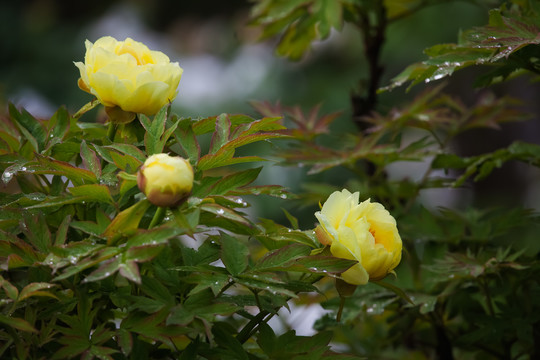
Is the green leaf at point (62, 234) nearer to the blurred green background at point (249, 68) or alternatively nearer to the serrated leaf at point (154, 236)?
the serrated leaf at point (154, 236)

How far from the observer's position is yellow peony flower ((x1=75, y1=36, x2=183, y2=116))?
0.52 meters

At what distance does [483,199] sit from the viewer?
8.91ft

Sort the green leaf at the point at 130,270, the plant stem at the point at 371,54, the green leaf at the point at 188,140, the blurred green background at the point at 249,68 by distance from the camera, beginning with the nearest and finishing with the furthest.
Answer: the green leaf at the point at 130,270, the green leaf at the point at 188,140, the plant stem at the point at 371,54, the blurred green background at the point at 249,68

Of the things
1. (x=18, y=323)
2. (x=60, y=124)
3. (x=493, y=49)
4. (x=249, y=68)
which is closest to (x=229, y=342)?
(x=18, y=323)

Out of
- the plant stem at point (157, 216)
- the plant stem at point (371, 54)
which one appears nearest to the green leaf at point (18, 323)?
the plant stem at point (157, 216)

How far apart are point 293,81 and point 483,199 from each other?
45.8 inches

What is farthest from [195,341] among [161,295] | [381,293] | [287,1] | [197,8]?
[197,8]

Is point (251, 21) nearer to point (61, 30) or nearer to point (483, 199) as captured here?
point (483, 199)

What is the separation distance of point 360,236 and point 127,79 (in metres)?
0.23

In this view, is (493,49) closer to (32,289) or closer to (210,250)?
(210,250)

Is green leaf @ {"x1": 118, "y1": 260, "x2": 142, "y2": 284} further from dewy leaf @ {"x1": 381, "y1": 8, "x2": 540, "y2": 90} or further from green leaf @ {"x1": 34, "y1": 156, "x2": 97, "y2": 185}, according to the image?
dewy leaf @ {"x1": 381, "y1": 8, "x2": 540, "y2": 90}

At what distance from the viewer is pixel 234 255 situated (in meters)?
0.49

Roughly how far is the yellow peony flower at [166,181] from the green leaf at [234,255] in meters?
0.07

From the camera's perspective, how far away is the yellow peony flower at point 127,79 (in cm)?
52
